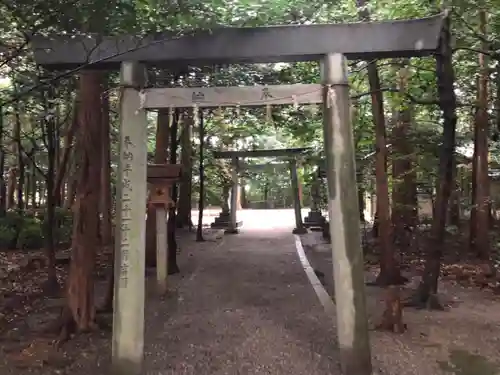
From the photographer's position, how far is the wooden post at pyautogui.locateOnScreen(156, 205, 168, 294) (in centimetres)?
930

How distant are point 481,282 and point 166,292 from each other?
590 cm

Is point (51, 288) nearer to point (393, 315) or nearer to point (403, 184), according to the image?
point (393, 315)

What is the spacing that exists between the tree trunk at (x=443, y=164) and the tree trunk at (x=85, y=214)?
4.53 meters

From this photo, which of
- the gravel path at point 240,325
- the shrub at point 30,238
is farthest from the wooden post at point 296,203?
the shrub at point 30,238

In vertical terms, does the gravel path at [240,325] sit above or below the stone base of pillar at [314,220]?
below

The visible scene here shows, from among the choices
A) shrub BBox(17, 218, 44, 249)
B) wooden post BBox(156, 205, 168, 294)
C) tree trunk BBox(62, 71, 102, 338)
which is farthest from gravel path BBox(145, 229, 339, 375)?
shrub BBox(17, 218, 44, 249)

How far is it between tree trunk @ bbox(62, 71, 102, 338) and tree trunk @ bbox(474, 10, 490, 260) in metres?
6.75

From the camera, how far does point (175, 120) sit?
12383mm

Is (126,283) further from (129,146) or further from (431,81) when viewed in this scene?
(431,81)

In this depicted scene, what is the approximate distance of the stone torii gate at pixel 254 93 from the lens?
16.4 feet

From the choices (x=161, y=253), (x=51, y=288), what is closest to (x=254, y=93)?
(x=161, y=253)

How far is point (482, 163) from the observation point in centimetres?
1145

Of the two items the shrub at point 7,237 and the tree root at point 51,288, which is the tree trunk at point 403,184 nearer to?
the tree root at point 51,288

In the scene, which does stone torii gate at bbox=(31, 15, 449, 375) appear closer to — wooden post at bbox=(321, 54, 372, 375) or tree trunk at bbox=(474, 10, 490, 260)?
wooden post at bbox=(321, 54, 372, 375)
